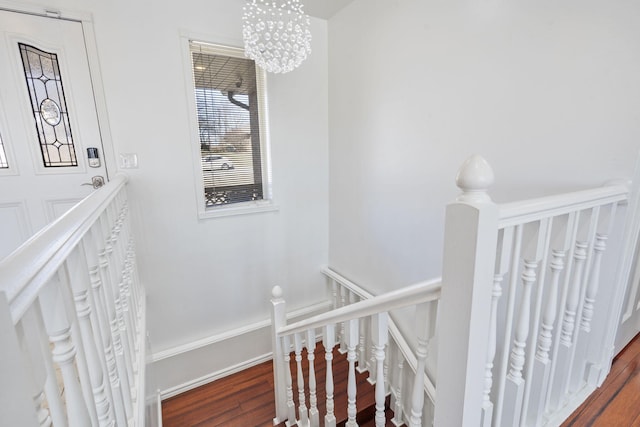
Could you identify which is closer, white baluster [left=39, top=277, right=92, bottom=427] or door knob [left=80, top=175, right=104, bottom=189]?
white baluster [left=39, top=277, right=92, bottom=427]

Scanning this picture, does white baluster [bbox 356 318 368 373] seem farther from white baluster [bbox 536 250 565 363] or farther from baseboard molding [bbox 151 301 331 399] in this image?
white baluster [bbox 536 250 565 363]

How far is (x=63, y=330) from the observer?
0.52m

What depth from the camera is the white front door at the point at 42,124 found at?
174cm

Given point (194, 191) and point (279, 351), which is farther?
point (194, 191)

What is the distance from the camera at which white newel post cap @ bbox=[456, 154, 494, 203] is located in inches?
24.7

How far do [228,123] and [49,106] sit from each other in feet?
3.66

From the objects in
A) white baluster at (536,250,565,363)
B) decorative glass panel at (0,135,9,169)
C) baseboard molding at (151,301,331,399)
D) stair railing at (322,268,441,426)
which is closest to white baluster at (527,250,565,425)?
white baluster at (536,250,565,363)

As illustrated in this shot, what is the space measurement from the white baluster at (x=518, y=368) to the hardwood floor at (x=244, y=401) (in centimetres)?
145

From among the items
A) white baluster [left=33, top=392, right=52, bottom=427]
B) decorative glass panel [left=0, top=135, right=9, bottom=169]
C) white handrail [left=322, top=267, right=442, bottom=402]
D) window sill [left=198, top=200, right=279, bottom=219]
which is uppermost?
decorative glass panel [left=0, top=135, right=9, bottom=169]

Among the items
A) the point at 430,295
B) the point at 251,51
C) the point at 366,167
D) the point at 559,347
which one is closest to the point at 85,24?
the point at 251,51

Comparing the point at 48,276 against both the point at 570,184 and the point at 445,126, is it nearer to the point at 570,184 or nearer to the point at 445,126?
the point at 570,184

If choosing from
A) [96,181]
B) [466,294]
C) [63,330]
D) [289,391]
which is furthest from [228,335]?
[466,294]

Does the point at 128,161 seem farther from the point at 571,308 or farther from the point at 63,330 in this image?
the point at 571,308

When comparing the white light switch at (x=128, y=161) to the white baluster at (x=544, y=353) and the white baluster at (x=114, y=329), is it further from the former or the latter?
the white baluster at (x=544, y=353)
